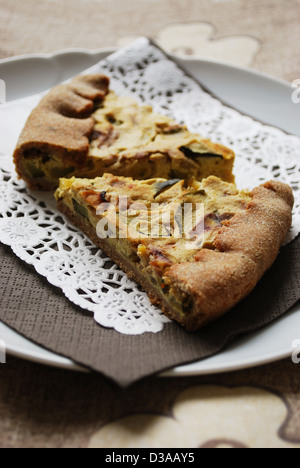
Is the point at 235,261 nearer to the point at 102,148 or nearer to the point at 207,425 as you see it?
the point at 207,425

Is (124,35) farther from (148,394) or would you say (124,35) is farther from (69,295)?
(148,394)

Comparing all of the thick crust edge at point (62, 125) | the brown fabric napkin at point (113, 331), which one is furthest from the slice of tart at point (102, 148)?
the brown fabric napkin at point (113, 331)

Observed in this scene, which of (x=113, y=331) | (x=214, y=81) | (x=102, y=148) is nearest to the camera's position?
(x=113, y=331)

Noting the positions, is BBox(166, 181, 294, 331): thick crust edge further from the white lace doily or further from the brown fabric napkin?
the white lace doily

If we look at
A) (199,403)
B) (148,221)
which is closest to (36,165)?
(148,221)

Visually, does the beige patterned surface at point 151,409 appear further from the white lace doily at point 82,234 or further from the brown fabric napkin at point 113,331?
the white lace doily at point 82,234

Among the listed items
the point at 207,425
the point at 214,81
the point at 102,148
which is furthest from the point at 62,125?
the point at 207,425

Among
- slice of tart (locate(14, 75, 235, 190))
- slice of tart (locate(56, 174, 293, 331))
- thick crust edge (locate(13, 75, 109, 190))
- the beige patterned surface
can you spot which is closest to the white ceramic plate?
thick crust edge (locate(13, 75, 109, 190))
